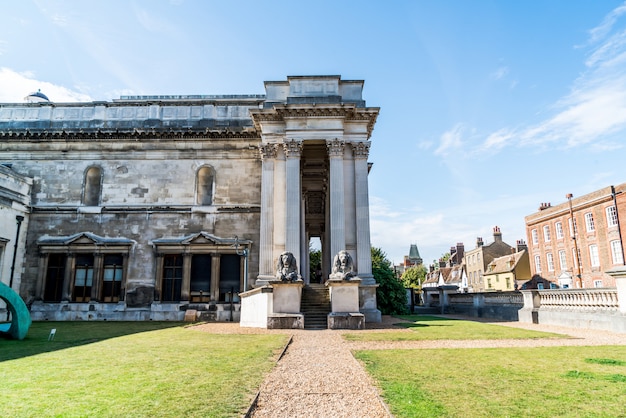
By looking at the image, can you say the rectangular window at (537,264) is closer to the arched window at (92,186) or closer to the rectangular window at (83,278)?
the rectangular window at (83,278)

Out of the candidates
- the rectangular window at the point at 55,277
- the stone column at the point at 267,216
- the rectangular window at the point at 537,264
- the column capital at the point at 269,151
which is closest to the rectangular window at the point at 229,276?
Result: the stone column at the point at 267,216

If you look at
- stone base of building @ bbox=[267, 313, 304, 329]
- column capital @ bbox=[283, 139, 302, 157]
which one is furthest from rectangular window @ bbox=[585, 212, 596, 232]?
stone base of building @ bbox=[267, 313, 304, 329]

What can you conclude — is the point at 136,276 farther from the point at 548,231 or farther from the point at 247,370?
the point at 548,231

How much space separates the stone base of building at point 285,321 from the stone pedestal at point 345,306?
128cm

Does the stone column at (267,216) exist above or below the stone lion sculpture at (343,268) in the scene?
above

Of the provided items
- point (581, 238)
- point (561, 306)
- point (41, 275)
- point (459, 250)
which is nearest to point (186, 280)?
point (41, 275)

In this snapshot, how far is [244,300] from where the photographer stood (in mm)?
19375

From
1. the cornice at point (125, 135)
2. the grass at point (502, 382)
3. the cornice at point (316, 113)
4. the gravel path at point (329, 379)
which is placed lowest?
the gravel path at point (329, 379)

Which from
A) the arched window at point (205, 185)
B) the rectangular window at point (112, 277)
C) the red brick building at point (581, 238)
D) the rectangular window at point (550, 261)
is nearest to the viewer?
the rectangular window at point (112, 277)

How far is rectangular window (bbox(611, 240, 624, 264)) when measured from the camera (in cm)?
3276

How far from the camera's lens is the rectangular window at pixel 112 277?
2466cm

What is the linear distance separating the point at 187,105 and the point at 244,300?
1505cm

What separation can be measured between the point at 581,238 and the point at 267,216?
3111 centimetres

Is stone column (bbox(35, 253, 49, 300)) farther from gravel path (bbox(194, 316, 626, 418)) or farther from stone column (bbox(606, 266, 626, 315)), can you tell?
stone column (bbox(606, 266, 626, 315))
